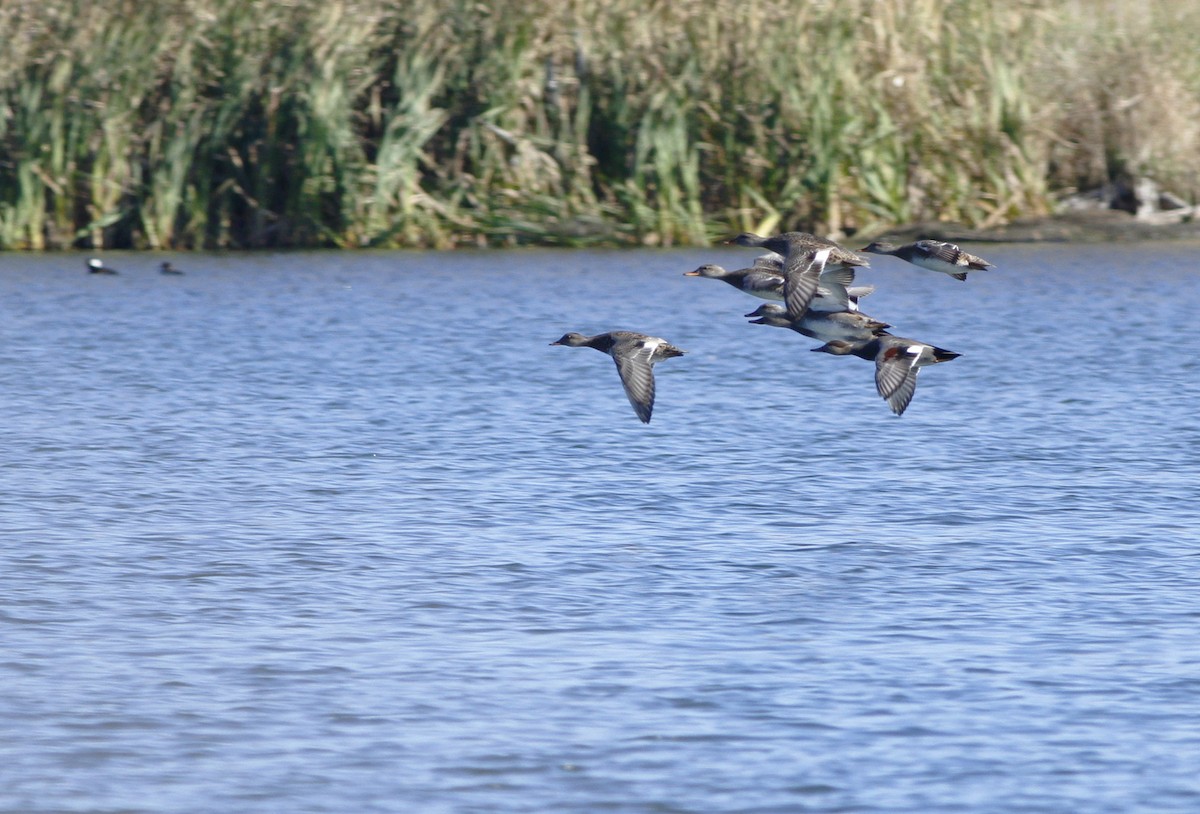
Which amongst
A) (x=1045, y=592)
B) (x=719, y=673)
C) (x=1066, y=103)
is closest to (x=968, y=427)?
(x=1045, y=592)

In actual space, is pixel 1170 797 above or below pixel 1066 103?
below

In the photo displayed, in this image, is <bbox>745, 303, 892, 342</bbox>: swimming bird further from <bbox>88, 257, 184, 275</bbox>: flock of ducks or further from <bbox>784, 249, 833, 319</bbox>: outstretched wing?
<bbox>88, 257, 184, 275</bbox>: flock of ducks

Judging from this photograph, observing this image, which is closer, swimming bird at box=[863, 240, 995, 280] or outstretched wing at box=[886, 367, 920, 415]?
outstretched wing at box=[886, 367, 920, 415]

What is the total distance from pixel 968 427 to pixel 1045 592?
4420 millimetres

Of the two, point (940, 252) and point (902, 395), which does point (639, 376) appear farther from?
point (940, 252)

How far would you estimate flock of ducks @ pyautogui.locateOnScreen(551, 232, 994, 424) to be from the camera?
7434mm

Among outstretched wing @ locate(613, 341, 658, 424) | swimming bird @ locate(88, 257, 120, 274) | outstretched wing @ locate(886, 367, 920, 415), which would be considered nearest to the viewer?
outstretched wing @ locate(886, 367, 920, 415)

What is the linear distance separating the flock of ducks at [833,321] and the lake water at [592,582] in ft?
2.74

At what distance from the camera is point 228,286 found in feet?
64.9

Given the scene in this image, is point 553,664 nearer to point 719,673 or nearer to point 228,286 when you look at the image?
point 719,673

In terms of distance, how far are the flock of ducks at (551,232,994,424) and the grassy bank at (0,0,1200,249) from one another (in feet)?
42.2

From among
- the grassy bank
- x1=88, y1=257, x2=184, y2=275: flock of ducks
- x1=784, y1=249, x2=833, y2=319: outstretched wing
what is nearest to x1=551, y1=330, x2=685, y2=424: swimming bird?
x1=784, y1=249, x2=833, y2=319: outstretched wing

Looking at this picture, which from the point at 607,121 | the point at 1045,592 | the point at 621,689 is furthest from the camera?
the point at 607,121

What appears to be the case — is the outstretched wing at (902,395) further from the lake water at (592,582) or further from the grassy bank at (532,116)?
the grassy bank at (532,116)
